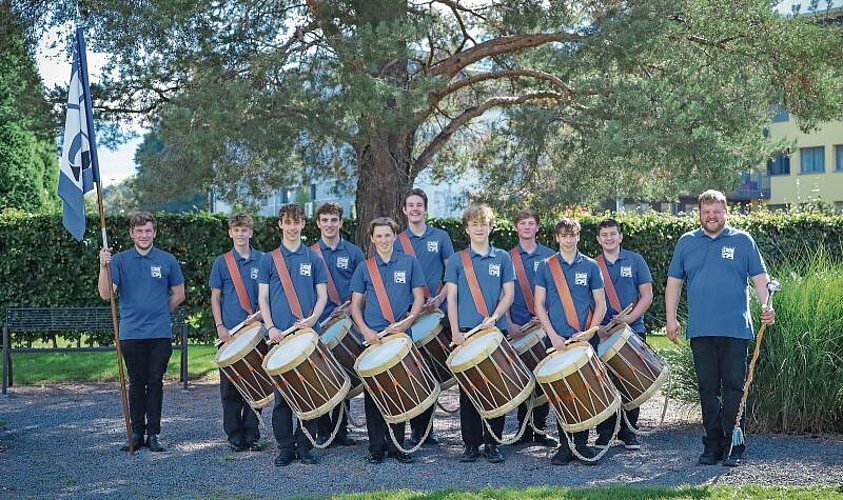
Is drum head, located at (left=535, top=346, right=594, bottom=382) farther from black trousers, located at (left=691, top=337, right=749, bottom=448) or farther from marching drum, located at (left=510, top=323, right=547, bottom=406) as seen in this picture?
black trousers, located at (left=691, top=337, right=749, bottom=448)

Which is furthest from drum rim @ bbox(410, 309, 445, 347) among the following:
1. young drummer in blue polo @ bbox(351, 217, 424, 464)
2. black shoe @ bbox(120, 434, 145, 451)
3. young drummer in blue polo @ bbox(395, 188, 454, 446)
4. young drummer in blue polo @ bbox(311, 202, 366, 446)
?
black shoe @ bbox(120, 434, 145, 451)

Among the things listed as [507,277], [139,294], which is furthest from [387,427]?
[139,294]

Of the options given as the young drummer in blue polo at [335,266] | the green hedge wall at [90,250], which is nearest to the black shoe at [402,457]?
the young drummer in blue polo at [335,266]

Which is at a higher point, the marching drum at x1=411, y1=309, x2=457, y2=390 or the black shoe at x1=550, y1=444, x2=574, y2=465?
the marching drum at x1=411, y1=309, x2=457, y2=390

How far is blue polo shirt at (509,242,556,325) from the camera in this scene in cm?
766

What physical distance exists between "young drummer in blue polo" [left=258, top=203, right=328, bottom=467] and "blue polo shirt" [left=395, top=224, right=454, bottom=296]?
835mm

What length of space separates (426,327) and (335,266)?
110 cm

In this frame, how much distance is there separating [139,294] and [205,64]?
3.97 m

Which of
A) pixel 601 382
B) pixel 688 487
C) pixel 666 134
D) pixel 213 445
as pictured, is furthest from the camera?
pixel 666 134

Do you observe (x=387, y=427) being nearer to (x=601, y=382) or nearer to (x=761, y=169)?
(x=601, y=382)

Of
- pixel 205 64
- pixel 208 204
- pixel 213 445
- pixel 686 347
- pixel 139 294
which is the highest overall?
pixel 205 64

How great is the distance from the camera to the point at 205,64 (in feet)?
35.5

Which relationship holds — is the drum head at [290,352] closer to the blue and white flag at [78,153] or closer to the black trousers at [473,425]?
the black trousers at [473,425]

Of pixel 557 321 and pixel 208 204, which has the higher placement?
pixel 208 204
